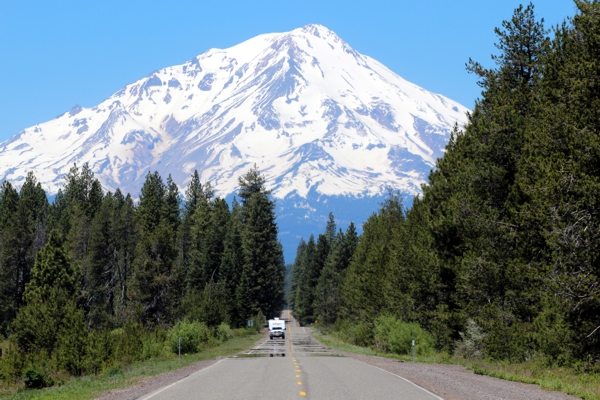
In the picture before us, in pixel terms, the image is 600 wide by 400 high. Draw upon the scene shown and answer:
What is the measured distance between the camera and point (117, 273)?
8931 cm

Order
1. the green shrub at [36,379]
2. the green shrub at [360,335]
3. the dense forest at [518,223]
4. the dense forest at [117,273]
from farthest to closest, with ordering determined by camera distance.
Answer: the green shrub at [360,335], the dense forest at [117,273], the green shrub at [36,379], the dense forest at [518,223]

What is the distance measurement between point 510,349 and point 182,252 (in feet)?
248

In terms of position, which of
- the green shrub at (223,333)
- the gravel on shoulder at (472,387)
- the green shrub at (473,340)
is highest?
the green shrub at (223,333)

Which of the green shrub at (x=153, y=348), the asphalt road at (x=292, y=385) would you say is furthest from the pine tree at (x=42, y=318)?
the asphalt road at (x=292, y=385)

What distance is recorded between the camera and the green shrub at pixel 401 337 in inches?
1500

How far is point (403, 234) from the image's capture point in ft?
147

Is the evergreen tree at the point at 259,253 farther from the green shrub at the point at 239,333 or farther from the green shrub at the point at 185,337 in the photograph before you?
the green shrub at the point at 185,337

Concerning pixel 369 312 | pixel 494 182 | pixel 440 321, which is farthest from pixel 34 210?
pixel 494 182

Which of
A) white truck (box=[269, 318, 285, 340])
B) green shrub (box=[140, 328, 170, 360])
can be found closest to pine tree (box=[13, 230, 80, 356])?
green shrub (box=[140, 328, 170, 360])

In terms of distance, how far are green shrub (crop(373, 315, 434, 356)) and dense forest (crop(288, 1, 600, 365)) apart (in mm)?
90

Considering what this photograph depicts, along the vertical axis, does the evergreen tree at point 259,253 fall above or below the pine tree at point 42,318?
above

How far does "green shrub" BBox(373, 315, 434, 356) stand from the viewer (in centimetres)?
3809

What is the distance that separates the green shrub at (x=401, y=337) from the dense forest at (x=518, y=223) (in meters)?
0.09

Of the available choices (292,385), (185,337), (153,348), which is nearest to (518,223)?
(292,385)
